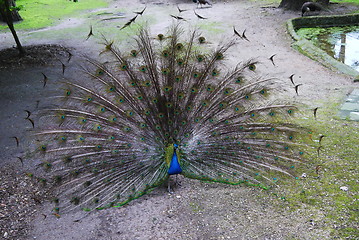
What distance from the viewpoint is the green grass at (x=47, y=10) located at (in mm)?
14902

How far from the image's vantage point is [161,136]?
431 cm

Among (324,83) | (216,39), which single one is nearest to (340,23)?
(216,39)

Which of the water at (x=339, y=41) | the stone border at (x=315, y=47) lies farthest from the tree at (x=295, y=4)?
the water at (x=339, y=41)

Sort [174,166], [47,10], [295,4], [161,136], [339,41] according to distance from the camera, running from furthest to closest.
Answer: [47,10] < [295,4] < [339,41] < [161,136] < [174,166]

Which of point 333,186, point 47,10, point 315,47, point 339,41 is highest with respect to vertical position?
point 47,10

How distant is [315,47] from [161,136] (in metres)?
8.01

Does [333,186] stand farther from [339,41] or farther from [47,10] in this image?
[47,10]

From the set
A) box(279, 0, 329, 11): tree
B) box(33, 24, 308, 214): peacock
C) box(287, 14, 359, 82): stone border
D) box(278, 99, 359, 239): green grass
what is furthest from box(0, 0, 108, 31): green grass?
box(278, 99, 359, 239): green grass

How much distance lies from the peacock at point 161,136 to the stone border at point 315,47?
17.0 feet

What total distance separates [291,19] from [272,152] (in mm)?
10406

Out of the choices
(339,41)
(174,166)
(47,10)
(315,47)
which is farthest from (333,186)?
(47,10)

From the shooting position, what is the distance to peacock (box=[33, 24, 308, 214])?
4.14 meters

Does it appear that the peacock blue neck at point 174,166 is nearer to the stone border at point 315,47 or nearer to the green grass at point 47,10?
the stone border at point 315,47

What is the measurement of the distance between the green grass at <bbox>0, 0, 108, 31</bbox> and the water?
1116 cm
